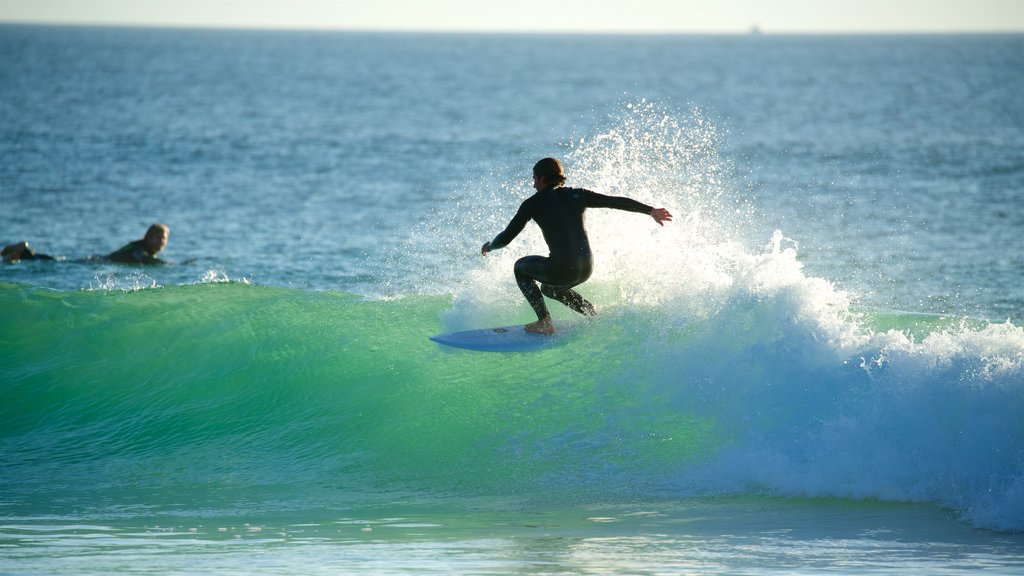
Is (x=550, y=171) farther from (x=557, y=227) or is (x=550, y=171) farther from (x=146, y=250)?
(x=146, y=250)

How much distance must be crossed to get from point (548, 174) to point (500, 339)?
1413mm

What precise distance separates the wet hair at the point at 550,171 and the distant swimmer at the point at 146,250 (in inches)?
388

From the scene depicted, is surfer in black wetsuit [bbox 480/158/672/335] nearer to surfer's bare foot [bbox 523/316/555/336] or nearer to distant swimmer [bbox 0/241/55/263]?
surfer's bare foot [bbox 523/316/555/336]

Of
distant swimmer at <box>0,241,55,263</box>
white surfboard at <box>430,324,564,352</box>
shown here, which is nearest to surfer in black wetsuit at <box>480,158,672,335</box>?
white surfboard at <box>430,324,564,352</box>

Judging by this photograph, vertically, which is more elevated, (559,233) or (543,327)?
(559,233)

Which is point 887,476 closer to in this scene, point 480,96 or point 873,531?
point 873,531

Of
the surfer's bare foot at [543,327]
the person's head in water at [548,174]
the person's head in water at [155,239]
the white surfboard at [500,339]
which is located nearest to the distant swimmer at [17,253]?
the person's head in water at [155,239]

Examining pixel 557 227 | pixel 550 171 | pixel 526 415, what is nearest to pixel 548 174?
pixel 550 171

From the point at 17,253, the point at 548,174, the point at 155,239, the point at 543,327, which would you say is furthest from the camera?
the point at 155,239

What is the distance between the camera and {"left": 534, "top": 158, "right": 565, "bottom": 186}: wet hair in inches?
351

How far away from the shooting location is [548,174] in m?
8.93

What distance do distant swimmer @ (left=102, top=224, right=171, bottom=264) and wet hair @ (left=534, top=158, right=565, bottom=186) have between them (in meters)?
9.87

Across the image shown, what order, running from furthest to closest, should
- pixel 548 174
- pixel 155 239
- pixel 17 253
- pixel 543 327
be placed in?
pixel 155 239
pixel 17 253
pixel 543 327
pixel 548 174

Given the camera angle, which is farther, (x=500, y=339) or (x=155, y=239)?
(x=155, y=239)
